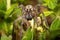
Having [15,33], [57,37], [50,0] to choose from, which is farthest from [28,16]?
[50,0]

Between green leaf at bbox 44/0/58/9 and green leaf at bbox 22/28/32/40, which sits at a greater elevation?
green leaf at bbox 44/0/58/9

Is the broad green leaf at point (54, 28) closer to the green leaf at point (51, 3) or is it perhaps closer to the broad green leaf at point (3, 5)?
the green leaf at point (51, 3)

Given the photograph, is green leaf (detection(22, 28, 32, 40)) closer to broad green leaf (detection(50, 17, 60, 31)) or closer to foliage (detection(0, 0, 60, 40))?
foliage (detection(0, 0, 60, 40))

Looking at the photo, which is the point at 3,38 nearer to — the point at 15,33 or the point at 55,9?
the point at 15,33

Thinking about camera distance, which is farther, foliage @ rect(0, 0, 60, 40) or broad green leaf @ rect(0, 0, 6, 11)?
broad green leaf @ rect(0, 0, 6, 11)

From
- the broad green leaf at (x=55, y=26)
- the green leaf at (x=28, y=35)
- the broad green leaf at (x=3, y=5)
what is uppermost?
the broad green leaf at (x=3, y=5)

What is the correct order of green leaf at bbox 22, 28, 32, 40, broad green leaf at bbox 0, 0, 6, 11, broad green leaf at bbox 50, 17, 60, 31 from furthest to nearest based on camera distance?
broad green leaf at bbox 0, 0, 6, 11
broad green leaf at bbox 50, 17, 60, 31
green leaf at bbox 22, 28, 32, 40

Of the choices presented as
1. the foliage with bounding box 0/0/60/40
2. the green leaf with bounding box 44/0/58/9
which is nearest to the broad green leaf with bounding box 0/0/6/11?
the foliage with bounding box 0/0/60/40

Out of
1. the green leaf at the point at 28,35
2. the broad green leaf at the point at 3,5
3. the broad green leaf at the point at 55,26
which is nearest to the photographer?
the green leaf at the point at 28,35

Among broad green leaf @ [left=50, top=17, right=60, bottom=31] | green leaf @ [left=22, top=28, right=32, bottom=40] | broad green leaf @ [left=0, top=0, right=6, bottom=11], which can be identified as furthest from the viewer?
broad green leaf @ [left=0, top=0, right=6, bottom=11]

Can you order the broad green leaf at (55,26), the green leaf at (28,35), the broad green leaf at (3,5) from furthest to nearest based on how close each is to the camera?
the broad green leaf at (3,5) → the broad green leaf at (55,26) → the green leaf at (28,35)

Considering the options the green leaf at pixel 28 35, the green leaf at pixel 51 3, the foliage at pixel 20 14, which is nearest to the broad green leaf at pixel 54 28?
the foliage at pixel 20 14

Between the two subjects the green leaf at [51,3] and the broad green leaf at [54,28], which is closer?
the broad green leaf at [54,28]
